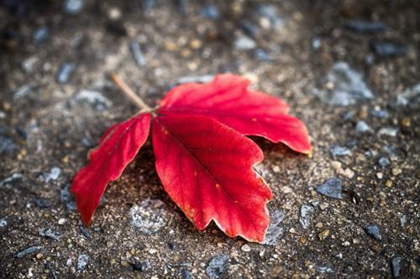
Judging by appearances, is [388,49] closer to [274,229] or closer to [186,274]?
[274,229]

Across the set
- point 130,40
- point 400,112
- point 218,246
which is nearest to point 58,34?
point 130,40

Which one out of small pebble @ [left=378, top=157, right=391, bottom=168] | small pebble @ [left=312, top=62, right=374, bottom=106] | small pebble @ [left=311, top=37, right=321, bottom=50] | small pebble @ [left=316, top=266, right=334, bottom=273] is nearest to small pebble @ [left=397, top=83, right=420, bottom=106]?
small pebble @ [left=312, top=62, right=374, bottom=106]

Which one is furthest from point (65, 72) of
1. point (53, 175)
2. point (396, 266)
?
point (396, 266)

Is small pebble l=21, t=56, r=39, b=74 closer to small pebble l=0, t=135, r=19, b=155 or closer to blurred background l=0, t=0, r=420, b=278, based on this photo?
blurred background l=0, t=0, r=420, b=278

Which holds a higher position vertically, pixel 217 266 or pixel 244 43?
pixel 244 43

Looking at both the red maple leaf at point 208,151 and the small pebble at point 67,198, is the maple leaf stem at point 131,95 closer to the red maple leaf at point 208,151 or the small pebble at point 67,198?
the red maple leaf at point 208,151
